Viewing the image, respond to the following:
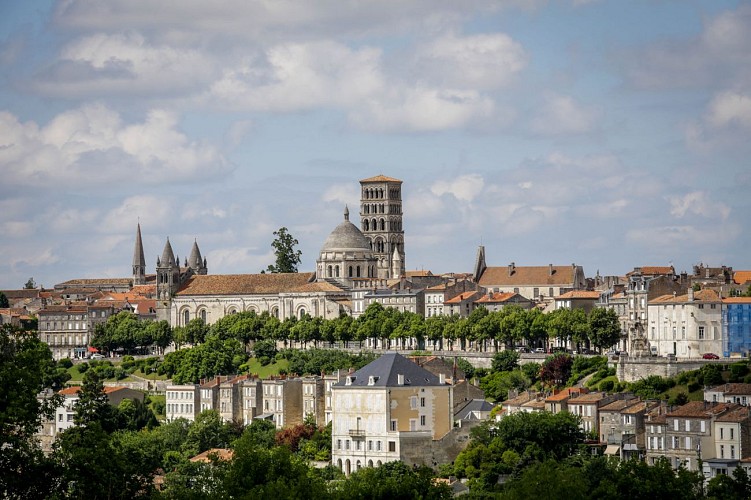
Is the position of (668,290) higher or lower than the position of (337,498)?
higher

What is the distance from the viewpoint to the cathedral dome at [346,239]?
16750cm

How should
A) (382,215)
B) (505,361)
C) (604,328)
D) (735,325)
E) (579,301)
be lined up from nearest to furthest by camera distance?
(735,325)
(604,328)
(505,361)
(579,301)
(382,215)

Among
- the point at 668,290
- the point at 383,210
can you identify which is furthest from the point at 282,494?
→ the point at 383,210

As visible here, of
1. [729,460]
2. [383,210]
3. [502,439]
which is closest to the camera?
[729,460]

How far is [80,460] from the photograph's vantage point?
6141 cm

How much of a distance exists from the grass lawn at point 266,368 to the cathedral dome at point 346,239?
29.4 meters

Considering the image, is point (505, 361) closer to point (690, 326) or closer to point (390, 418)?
point (690, 326)

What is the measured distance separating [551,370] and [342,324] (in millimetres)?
34297

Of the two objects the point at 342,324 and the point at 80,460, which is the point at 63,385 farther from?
the point at 80,460

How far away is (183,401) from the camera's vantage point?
402 feet

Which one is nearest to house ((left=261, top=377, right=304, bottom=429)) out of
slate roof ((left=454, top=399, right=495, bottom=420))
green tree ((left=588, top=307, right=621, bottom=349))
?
slate roof ((left=454, top=399, right=495, bottom=420))

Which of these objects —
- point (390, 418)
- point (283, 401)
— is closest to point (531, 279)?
point (283, 401)

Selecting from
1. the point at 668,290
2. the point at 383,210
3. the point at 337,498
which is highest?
the point at 383,210

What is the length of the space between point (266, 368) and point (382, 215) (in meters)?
47.0
